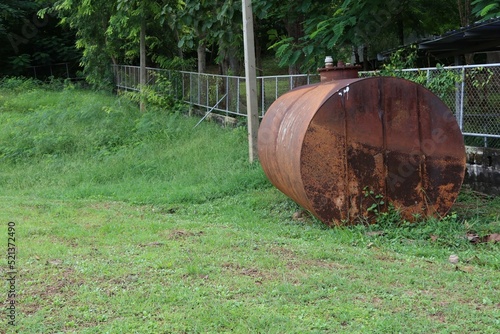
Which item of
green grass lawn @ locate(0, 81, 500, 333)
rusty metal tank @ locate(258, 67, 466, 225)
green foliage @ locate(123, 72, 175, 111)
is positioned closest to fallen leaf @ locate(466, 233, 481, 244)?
green grass lawn @ locate(0, 81, 500, 333)

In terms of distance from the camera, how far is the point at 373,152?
26.9 feet

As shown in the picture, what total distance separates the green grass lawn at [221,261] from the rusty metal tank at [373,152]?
1.23 ft

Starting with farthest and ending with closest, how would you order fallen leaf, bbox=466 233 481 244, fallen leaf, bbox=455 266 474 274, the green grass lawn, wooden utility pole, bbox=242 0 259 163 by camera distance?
wooden utility pole, bbox=242 0 259 163
fallen leaf, bbox=466 233 481 244
fallen leaf, bbox=455 266 474 274
the green grass lawn

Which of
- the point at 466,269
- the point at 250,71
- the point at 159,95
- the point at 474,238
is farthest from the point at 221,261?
the point at 159,95

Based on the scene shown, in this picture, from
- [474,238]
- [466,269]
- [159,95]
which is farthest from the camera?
[159,95]

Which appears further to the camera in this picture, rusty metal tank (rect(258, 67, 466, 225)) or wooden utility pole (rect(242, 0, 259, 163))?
wooden utility pole (rect(242, 0, 259, 163))

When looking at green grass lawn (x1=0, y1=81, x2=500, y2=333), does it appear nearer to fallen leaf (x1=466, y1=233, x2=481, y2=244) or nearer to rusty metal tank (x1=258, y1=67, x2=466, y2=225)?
fallen leaf (x1=466, y1=233, x2=481, y2=244)

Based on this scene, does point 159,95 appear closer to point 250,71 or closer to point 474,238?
point 250,71

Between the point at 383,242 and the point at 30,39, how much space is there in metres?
33.9

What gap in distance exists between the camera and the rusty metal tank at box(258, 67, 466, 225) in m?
8.08

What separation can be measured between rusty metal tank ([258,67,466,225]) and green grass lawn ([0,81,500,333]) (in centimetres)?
38

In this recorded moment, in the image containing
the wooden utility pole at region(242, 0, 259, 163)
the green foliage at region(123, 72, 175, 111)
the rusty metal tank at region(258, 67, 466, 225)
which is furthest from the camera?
the green foliage at region(123, 72, 175, 111)

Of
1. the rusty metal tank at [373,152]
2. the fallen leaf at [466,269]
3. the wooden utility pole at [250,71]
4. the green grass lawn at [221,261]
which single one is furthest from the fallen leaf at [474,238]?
the wooden utility pole at [250,71]

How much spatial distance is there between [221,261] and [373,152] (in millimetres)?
2976
